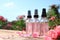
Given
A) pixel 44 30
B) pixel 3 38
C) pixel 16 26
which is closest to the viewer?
pixel 3 38

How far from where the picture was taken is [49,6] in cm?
468

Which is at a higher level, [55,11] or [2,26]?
[55,11]

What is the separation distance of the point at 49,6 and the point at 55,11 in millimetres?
167

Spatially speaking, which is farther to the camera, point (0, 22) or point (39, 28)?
point (0, 22)

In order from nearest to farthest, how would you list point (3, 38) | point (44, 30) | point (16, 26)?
point (3, 38) → point (44, 30) → point (16, 26)

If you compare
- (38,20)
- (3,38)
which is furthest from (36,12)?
(3,38)

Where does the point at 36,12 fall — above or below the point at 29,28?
above

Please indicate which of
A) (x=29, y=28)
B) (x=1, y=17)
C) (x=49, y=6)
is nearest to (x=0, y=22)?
(x=1, y=17)

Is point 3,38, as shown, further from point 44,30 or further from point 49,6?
point 49,6

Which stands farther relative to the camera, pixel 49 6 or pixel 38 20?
pixel 49 6

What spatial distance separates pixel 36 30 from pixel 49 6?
2.80 m

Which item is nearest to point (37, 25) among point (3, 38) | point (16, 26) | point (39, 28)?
point (39, 28)

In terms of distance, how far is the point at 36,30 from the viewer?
1.93m

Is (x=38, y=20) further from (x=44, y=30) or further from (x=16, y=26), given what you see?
(x=16, y=26)
